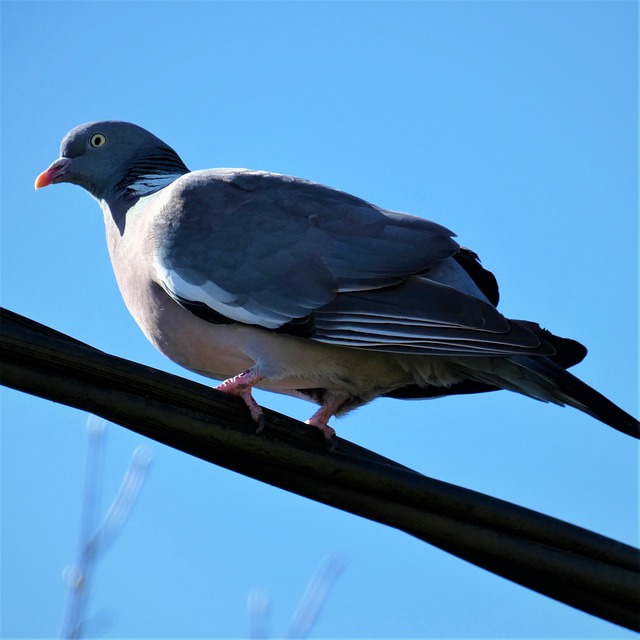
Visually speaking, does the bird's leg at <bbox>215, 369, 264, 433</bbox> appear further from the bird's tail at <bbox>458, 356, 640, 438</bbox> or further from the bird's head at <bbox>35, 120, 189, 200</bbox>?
the bird's head at <bbox>35, 120, 189, 200</bbox>

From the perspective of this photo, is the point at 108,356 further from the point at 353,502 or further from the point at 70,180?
the point at 70,180

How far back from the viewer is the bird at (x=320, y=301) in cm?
384

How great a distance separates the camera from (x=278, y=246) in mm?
4363

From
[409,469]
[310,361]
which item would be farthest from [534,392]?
[409,469]

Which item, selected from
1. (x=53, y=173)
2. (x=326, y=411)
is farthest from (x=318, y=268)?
(x=53, y=173)

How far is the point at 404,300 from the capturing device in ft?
13.1

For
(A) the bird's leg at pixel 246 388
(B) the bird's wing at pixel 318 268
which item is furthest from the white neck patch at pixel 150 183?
(A) the bird's leg at pixel 246 388

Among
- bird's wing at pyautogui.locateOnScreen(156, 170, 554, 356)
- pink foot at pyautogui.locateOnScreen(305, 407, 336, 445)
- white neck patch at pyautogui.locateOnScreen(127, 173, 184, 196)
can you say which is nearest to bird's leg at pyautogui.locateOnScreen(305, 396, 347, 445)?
pink foot at pyautogui.locateOnScreen(305, 407, 336, 445)

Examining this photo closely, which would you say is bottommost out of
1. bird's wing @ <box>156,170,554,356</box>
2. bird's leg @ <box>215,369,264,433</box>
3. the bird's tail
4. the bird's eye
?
bird's leg @ <box>215,369,264,433</box>

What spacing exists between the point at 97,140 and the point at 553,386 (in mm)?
2968

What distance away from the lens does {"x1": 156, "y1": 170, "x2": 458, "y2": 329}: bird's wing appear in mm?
4172

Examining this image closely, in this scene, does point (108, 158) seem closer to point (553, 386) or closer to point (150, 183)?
point (150, 183)

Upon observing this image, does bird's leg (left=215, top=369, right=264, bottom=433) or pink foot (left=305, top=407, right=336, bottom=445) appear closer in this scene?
bird's leg (left=215, top=369, right=264, bottom=433)

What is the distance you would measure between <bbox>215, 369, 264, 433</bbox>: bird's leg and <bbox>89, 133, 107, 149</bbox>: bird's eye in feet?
6.63
